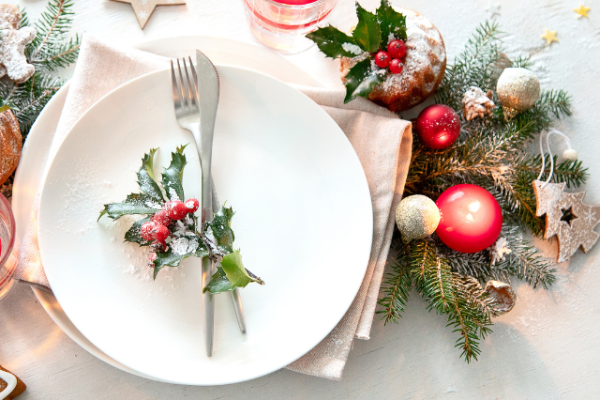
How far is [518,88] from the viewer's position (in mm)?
960

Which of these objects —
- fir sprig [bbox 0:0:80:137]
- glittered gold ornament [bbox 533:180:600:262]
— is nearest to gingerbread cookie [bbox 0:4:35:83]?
fir sprig [bbox 0:0:80:137]

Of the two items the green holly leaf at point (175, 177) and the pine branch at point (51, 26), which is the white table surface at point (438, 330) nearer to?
the pine branch at point (51, 26)

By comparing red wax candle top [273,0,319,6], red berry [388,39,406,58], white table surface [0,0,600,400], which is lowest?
white table surface [0,0,600,400]

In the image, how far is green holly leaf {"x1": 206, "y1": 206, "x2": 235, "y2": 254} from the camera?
31.7 inches

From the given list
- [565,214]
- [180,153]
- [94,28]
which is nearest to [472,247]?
[565,214]

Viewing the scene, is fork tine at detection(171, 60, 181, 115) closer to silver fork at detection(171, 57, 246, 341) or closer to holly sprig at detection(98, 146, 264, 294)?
silver fork at detection(171, 57, 246, 341)

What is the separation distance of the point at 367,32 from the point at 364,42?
0.02 m

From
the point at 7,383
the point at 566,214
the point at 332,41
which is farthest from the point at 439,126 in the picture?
the point at 7,383

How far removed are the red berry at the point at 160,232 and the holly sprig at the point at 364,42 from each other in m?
0.45

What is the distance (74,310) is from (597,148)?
125cm

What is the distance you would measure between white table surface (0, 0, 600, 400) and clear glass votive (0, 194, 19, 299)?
0.07m

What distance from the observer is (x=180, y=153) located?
859 millimetres

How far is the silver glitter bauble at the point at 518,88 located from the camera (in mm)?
960

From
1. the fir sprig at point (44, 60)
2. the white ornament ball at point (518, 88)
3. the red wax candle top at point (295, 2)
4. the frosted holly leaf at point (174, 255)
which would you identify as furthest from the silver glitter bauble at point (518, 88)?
the fir sprig at point (44, 60)
